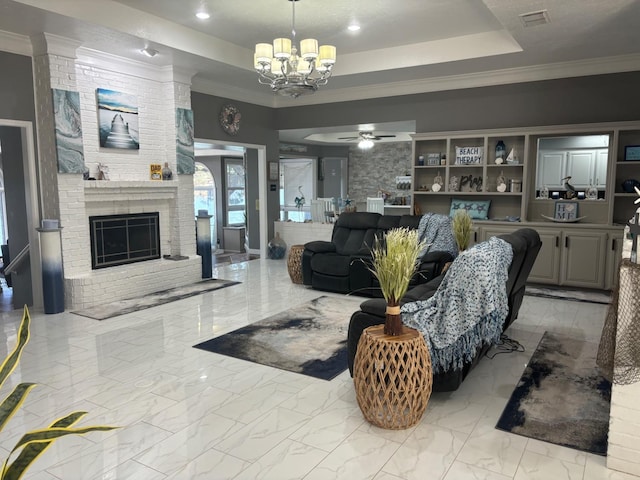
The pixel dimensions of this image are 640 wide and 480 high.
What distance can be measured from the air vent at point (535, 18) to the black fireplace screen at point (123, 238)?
16.4 feet

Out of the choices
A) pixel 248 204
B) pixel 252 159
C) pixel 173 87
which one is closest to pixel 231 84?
pixel 173 87

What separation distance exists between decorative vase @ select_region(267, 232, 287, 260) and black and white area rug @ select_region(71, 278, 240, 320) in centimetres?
190

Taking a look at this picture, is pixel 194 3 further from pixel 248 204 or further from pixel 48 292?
pixel 248 204

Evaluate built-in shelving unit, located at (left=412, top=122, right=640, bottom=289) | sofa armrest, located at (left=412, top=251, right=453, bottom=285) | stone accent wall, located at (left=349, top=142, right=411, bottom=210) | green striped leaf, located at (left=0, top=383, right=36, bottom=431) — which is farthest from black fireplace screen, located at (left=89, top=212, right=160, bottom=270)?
stone accent wall, located at (left=349, top=142, right=411, bottom=210)

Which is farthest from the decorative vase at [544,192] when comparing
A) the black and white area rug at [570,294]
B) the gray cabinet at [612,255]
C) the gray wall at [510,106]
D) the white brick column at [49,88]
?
the white brick column at [49,88]

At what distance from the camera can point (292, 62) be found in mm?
4539

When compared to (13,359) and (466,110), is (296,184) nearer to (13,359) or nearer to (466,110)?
(466,110)

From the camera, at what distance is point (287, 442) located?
2631mm

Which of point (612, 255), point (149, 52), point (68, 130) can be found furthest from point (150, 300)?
point (612, 255)

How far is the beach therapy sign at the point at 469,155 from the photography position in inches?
264

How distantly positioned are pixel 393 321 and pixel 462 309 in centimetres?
47

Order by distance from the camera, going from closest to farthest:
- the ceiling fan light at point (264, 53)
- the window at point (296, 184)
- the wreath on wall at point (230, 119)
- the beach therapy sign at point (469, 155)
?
the ceiling fan light at point (264, 53) → the beach therapy sign at point (469, 155) → the wreath on wall at point (230, 119) → the window at point (296, 184)

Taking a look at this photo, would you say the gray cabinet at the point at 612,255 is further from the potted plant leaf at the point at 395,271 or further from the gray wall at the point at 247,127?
the gray wall at the point at 247,127

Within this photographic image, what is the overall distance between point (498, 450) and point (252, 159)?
24.0 feet
